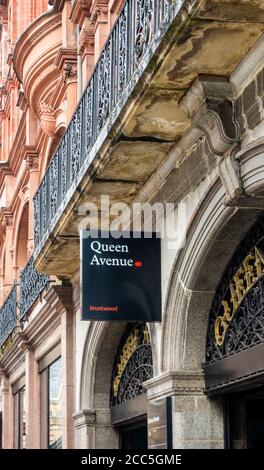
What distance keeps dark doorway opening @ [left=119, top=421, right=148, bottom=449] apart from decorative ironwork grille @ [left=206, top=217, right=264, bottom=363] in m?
2.97

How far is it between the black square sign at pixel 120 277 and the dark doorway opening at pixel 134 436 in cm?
246

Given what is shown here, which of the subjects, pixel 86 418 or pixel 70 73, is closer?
pixel 86 418

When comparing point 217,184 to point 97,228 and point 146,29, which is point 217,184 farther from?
point 97,228

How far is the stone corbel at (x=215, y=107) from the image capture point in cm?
906

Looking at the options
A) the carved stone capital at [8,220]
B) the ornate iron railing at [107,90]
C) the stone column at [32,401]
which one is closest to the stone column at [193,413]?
the ornate iron railing at [107,90]

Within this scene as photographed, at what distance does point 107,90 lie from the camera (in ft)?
36.9

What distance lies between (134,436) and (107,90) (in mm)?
4795

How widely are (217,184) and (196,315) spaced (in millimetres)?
1658

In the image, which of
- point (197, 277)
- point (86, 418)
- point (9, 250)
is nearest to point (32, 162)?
point (9, 250)

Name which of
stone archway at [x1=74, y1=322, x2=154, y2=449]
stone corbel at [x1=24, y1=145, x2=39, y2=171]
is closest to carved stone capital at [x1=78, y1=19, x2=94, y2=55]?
stone archway at [x1=74, y1=322, x2=154, y2=449]

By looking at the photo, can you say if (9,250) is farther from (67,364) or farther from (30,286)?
(67,364)

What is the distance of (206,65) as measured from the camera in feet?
28.9

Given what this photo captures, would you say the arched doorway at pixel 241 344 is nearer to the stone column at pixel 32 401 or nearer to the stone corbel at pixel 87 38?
the stone corbel at pixel 87 38

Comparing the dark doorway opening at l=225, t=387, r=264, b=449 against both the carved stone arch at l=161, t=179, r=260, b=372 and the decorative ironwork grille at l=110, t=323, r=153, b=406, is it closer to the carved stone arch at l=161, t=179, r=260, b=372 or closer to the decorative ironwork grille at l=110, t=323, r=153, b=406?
the carved stone arch at l=161, t=179, r=260, b=372
